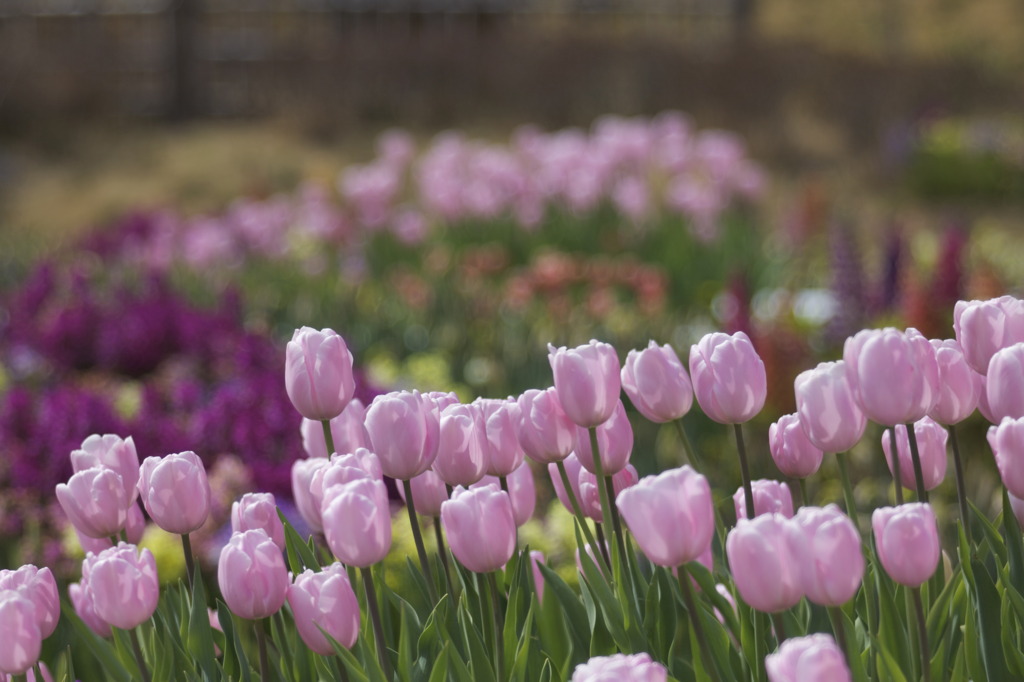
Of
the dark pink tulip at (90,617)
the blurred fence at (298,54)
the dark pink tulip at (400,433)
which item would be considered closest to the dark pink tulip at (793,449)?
the dark pink tulip at (400,433)

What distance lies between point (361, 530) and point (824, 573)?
16.2 inches

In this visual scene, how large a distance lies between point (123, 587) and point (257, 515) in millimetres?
201

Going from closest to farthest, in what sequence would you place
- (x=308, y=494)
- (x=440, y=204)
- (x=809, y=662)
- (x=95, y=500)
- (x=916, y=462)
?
1. (x=809, y=662)
2. (x=916, y=462)
3. (x=95, y=500)
4. (x=308, y=494)
5. (x=440, y=204)

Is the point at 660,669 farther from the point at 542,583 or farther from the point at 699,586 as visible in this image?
the point at 542,583

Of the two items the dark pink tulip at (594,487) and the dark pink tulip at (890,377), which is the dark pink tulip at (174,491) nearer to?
the dark pink tulip at (594,487)

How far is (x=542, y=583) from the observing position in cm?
148

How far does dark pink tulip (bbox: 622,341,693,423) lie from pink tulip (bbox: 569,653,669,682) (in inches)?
16.1

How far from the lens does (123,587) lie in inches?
46.9

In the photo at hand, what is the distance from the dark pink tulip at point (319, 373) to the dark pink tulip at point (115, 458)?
0.21 metres

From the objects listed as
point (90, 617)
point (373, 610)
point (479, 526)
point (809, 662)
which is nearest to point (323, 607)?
point (373, 610)

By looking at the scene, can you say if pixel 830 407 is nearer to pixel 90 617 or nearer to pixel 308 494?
pixel 308 494

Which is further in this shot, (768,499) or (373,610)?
(768,499)

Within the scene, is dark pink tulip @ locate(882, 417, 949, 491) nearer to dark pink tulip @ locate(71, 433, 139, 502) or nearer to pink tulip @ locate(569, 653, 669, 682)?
pink tulip @ locate(569, 653, 669, 682)

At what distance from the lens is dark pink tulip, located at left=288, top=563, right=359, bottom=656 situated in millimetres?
1185
